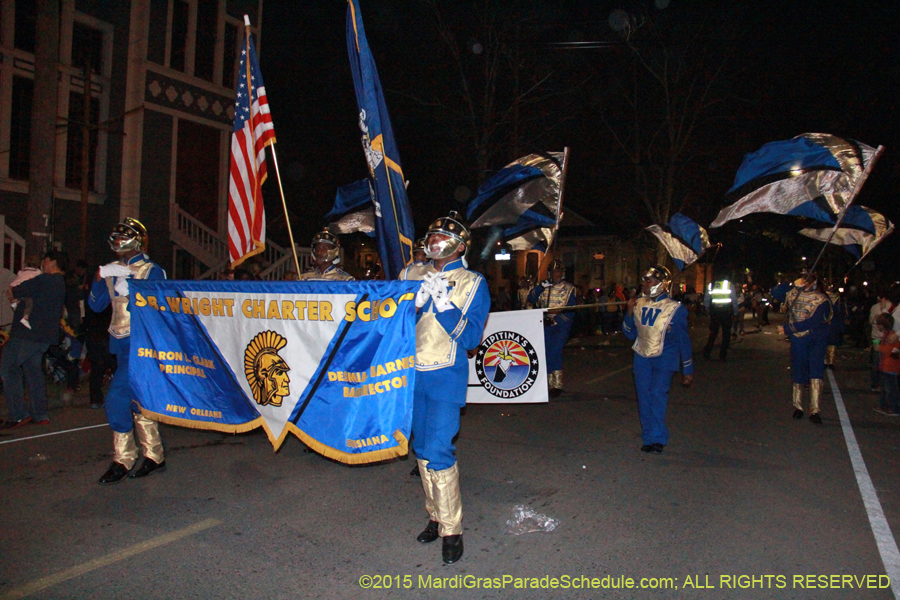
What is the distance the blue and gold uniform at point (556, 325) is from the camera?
9.98 m

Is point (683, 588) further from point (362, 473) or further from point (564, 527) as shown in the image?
point (362, 473)

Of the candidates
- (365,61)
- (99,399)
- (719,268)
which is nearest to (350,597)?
(365,61)

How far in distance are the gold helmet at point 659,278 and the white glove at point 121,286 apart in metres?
5.12

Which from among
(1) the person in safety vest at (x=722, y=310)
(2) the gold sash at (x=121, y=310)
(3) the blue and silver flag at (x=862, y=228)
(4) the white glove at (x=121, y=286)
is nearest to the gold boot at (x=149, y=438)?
(2) the gold sash at (x=121, y=310)

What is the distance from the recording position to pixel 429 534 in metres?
4.41

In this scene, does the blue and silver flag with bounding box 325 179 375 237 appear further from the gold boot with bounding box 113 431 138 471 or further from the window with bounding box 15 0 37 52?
the window with bounding box 15 0 37 52

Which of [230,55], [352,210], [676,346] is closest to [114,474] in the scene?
[352,210]

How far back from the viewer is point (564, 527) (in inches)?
184

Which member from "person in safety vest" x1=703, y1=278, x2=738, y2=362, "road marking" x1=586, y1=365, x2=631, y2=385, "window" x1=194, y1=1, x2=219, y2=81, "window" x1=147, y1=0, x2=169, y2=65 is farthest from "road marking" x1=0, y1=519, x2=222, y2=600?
"window" x1=194, y1=1, x2=219, y2=81

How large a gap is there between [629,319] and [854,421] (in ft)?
12.8

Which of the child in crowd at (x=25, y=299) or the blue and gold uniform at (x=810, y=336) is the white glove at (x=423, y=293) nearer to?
the child in crowd at (x=25, y=299)

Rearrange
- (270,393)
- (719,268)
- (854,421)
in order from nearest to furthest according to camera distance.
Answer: (270,393)
(854,421)
(719,268)

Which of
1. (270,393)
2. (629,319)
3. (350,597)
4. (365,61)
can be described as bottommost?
(350,597)

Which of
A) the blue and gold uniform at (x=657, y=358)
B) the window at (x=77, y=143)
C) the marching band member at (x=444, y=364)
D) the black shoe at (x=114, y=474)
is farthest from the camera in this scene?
the window at (x=77, y=143)
